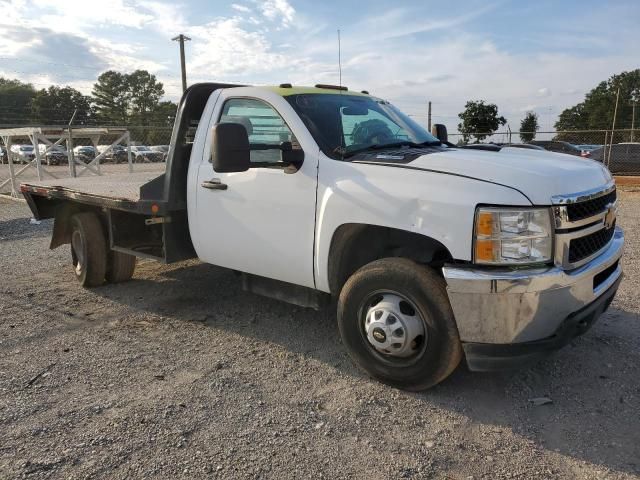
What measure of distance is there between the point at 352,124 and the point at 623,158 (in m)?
20.5

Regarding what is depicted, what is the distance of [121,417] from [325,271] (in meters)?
1.58

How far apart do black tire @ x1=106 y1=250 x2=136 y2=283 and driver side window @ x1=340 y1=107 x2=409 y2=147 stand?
128 inches

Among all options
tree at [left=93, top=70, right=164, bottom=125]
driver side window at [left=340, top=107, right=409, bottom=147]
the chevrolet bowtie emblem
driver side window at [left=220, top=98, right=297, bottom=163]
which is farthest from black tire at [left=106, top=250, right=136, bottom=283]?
tree at [left=93, top=70, right=164, bottom=125]

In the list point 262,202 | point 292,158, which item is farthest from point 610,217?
point 262,202

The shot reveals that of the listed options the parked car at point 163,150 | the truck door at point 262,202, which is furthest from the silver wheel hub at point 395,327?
the parked car at point 163,150

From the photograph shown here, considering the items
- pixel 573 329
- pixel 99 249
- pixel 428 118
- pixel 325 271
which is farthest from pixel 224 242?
pixel 428 118

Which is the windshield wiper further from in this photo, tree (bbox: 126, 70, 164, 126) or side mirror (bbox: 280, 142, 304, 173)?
tree (bbox: 126, 70, 164, 126)

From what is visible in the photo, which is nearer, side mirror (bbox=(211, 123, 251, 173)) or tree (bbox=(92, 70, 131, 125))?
side mirror (bbox=(211, 123, 251, 173))

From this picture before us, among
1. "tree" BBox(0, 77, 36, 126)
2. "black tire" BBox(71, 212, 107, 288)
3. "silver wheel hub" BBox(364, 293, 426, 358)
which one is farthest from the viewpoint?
"tree" BBox(0, 77, 36, 126)

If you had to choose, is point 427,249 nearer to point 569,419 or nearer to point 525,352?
Answer: point 525,352

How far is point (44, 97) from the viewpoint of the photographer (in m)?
79.4

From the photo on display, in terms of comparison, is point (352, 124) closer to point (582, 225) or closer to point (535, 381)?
point (582, 225)

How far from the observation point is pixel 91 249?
581 cm

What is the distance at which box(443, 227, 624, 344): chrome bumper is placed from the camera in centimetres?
288
